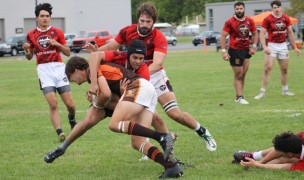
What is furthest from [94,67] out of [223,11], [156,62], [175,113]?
[223,11]

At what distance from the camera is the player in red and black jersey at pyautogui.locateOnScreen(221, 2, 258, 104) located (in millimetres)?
13727

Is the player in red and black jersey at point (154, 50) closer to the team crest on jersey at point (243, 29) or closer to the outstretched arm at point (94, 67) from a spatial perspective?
the outstretched arm at point (94, 67)

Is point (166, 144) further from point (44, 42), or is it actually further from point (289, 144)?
point (44, 42)

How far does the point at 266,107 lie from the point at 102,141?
4546 millimetres

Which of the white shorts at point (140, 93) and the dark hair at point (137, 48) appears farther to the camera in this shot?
the dark hair at point (137, 48)

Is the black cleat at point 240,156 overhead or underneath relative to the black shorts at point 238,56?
underneath

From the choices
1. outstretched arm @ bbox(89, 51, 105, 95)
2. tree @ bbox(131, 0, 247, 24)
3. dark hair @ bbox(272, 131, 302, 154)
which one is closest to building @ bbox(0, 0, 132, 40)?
tree @ bbox(131, 0, 247, 24)

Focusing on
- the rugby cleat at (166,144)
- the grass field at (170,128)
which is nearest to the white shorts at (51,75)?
the grass field at (170,128)

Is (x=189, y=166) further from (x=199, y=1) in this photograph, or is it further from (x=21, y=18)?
(x=199, y=1)

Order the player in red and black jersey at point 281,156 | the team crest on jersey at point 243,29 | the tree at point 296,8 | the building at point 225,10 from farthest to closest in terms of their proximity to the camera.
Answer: the building at point 225,10 < the tree at point 296,8 < the team crest on jersey at point 243,29 < the player in red and black jersey at point 281,156

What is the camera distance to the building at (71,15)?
6394 centimetres

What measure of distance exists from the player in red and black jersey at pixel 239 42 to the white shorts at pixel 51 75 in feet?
14.9

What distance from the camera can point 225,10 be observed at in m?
76.5

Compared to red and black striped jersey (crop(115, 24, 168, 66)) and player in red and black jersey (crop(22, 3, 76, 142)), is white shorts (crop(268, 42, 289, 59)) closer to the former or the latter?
player in red and black jersey (crop(22, 3, 76, 142))
